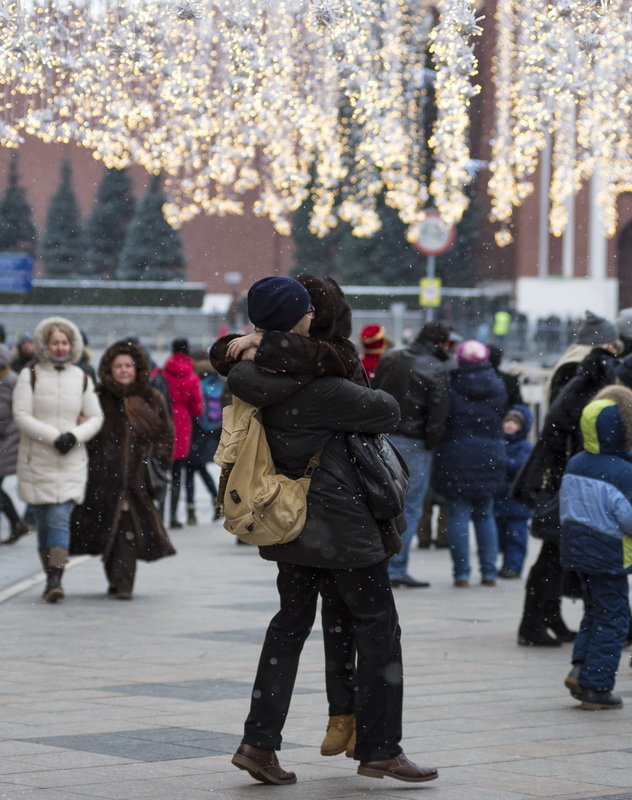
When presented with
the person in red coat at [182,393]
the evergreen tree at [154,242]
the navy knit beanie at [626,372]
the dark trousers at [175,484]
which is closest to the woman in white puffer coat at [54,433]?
the navy knit beanie at [626,372]

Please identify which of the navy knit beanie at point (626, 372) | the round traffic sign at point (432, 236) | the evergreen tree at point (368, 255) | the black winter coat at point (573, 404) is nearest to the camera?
the black winter coat at point (573, 404)

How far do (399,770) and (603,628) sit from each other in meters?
2.04

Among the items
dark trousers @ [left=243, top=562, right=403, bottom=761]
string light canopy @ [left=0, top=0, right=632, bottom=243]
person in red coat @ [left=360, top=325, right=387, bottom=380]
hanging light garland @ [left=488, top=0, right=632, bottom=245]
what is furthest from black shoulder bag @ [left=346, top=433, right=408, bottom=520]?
person in red coat @ [left=360, top=325, right=387, bottom=380]

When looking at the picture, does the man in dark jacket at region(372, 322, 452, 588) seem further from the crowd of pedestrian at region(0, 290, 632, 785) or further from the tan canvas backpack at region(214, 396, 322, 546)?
the tan canvas backpack at region(214, 396, 322, 546)

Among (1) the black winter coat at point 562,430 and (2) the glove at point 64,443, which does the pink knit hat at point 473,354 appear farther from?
(1) the black winter coat at point 562,430

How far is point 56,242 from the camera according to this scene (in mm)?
65250

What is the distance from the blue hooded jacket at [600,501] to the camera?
7.49m

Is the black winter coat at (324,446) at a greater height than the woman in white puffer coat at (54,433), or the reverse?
the black winter coat at (324,446)

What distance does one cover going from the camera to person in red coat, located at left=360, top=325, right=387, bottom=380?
535 inches

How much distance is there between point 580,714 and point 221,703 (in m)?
1.52

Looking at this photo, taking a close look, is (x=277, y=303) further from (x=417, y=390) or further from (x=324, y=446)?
(x=417, y=390)

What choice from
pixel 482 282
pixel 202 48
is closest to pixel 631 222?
pixel 482 282

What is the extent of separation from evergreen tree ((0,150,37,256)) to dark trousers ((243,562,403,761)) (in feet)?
181

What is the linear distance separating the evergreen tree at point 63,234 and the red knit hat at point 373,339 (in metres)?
51.6
